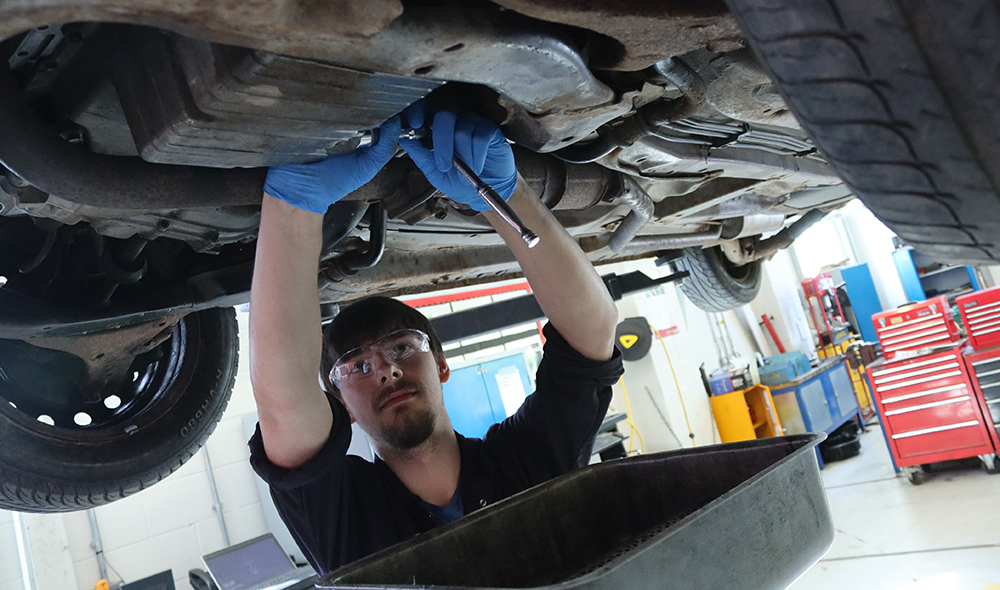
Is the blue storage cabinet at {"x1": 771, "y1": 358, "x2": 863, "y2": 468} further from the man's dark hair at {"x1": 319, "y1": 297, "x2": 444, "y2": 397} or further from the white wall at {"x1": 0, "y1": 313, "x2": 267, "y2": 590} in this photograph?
the man's dark hair at {"x1": 319, "y1": 297, "x2": 444, "y2": 397}

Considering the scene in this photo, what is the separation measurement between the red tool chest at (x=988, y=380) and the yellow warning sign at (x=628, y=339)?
2.17m

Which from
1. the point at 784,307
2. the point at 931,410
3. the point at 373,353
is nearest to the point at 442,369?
the point at 373,353

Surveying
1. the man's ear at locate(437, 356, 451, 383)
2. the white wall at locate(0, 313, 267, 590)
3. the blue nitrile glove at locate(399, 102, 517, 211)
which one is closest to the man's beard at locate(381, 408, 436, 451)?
the man's ear at locate(437, 356, 451, 383)

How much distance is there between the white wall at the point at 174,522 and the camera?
12.6 ft

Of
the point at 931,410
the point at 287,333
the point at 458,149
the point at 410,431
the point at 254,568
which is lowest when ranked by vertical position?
the point at 931,410

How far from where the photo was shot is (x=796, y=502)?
903 millimetres

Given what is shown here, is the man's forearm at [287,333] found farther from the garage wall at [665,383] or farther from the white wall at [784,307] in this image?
the white wall at [784,307]

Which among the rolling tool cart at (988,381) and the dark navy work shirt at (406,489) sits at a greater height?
the dark navy work shirt at (406,489)

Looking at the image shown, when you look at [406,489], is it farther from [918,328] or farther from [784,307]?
[784,307]

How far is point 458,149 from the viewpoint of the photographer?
946mm

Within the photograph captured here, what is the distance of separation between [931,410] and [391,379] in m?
4.27

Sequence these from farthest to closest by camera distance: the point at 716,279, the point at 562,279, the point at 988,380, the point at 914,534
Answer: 1. the point at 988,380
2. the point at 914,534
3. the point at 716,279
4. the point at 562,279

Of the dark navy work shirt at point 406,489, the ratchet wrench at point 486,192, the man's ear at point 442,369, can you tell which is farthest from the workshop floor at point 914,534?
the ratchet wrench at point 486,192

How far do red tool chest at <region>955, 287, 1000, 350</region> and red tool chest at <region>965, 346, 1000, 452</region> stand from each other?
0.16 m
